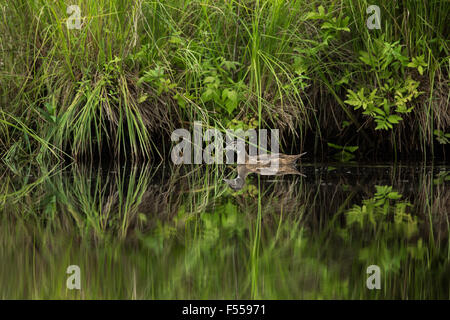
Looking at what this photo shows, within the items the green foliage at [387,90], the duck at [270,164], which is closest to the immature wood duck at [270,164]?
the duck at [270,164]

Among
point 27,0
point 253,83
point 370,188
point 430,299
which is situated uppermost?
point 27,0

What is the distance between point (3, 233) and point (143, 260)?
0.78 meters

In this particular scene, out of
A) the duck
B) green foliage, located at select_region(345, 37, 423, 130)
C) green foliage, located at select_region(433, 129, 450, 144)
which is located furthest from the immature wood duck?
green foliage, located at select_region(433, 129, 450, 144)

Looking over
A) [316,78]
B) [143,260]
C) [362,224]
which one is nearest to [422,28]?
[316,78]

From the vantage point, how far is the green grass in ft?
15.8

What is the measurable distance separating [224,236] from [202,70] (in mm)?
2416

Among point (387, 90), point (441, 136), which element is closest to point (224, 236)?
point (387, 90)

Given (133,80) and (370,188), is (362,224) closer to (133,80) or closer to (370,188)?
(370,188)

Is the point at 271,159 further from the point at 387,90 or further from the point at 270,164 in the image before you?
the point at 387,90

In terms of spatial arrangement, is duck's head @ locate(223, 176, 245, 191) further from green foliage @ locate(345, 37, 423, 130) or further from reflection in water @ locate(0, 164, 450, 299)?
green foliage @ locate(345, 37, 423, 130)

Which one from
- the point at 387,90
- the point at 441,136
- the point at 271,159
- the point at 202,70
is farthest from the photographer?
the point at 441,136

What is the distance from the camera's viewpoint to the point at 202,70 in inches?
189
